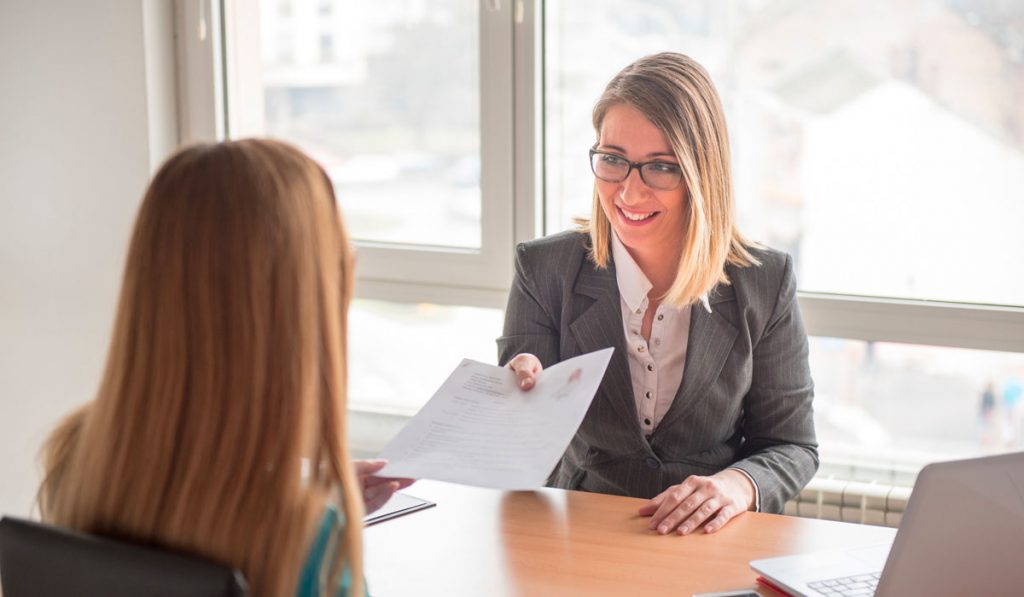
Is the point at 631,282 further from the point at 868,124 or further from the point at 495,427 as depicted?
the point at 868,124

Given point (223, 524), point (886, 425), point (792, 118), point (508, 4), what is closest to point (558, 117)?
point (508, 4)

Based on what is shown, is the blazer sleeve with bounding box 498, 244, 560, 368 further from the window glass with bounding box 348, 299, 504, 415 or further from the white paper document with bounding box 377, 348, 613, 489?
the window glass with bounding box 348, 299, 504, 415

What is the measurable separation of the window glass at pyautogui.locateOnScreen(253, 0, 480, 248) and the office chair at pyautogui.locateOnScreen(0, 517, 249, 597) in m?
2.21

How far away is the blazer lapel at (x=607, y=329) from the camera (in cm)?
216

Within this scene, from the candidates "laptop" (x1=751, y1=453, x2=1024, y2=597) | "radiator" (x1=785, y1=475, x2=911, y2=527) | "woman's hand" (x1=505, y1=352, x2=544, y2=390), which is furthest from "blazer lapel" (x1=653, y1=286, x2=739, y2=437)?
"laptop" (x1=751, y1=453, x2=1024, y2=597)

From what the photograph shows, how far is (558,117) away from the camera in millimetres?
3047

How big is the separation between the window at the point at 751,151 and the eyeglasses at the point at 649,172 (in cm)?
78

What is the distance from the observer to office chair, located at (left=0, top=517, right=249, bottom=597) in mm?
965

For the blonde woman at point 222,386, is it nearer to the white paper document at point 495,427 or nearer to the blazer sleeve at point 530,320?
the white paper document at point 495,427

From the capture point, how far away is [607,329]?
87.0 inches

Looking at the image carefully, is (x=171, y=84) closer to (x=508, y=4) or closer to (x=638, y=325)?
(x=508, y=4)

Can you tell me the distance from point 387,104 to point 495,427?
1.76m

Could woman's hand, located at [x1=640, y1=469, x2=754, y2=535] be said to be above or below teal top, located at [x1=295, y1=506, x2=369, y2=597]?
below

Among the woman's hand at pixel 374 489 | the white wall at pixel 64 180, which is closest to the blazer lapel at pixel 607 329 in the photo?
the woman's hand at pixel 374 489
